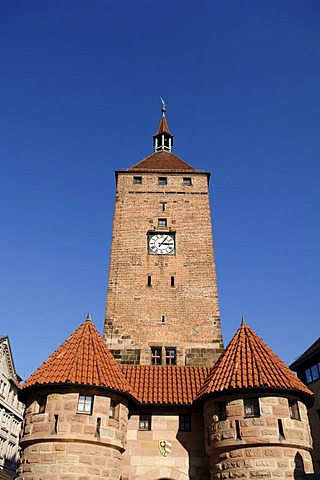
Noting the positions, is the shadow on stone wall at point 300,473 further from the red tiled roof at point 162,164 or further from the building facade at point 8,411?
the building facade at point 8,411

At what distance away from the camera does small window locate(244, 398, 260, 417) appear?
1344 centimetres

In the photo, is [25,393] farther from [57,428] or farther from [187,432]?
[187,432]

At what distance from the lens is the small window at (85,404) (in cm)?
1366

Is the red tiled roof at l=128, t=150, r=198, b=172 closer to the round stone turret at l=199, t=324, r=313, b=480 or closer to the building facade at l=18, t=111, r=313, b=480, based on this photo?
the building facade at l=18, t=111, r=313, b=480

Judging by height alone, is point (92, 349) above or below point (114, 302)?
below

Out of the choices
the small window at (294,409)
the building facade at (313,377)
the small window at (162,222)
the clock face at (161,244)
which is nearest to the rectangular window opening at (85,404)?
the small window at (294,409)

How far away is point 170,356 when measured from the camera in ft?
65.4

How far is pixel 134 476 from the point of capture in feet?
48.1

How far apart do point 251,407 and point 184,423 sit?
3.03 metres

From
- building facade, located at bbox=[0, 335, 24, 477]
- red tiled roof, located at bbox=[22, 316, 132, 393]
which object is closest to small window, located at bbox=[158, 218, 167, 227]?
red tiled roof, located at bbox=[22, 316, 132, 393]

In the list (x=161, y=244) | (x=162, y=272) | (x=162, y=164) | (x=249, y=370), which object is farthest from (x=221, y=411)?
(x=162, y=164)

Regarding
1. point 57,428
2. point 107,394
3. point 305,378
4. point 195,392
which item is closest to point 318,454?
point 305,378

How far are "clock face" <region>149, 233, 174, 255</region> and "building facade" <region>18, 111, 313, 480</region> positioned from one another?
6.85 feet

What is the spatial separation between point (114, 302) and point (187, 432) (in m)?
7.62
